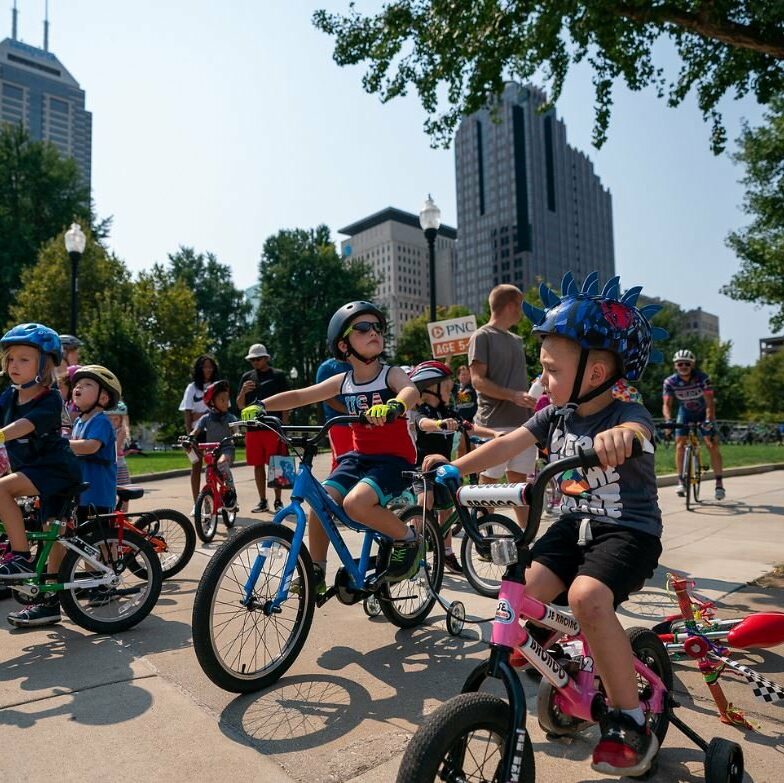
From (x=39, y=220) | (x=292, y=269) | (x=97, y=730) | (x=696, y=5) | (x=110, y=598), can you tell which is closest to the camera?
(x=97, y=730)

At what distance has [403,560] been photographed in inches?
137

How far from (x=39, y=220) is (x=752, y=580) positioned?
45432 mm

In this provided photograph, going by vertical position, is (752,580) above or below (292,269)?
below

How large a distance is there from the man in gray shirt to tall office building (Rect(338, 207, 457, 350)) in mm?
128252

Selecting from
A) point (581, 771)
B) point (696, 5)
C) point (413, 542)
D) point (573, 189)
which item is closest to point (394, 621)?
point (413, 542)

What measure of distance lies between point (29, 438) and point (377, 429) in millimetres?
2189

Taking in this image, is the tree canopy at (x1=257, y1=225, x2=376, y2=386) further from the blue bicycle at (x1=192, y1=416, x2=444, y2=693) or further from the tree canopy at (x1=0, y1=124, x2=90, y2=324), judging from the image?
the blue bicycle at (x1=192, y1=416, x2=444, y2=693)

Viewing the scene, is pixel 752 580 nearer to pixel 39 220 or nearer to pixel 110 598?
pixel 110 598

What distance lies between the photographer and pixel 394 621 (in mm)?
3754

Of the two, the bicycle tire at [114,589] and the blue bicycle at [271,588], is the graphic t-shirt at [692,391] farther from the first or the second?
the bicycle tire at [114,589]

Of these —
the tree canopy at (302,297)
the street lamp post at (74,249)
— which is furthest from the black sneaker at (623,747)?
the tree canopy at (302,297)

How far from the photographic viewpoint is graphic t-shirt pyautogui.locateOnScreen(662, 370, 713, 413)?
8820 millimetres

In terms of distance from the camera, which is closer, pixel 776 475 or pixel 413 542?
pixel 413 542

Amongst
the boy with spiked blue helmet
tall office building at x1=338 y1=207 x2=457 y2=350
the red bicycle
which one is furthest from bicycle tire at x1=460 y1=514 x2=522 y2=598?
tall office building at x1=338 y1=207 x2=457 y2=350
